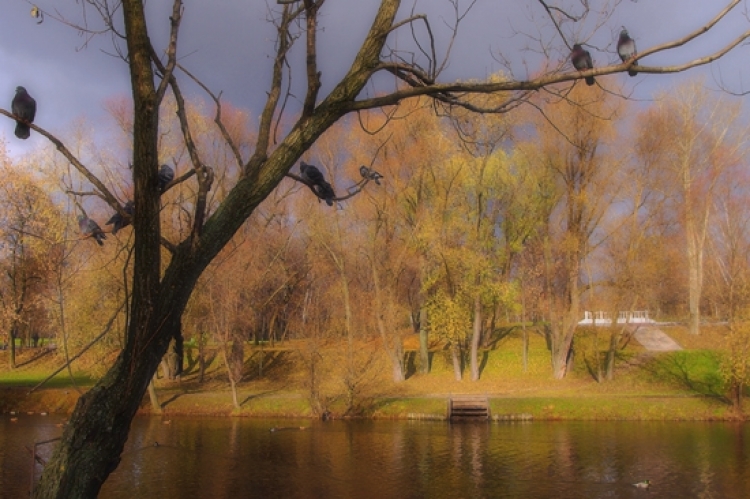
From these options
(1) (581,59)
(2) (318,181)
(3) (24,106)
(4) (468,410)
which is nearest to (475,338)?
(4) (468,410)

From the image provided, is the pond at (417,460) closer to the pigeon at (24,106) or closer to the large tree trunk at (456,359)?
the large tree trunk at (456,359)

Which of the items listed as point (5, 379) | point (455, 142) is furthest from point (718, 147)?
point (5, 379)

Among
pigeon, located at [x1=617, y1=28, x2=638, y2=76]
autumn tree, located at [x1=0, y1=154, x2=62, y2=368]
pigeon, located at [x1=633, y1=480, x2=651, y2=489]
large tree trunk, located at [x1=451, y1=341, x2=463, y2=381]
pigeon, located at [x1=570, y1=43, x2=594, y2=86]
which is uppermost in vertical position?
autumn tree, located at [x1=0, y1=154, x2=62, y2=368]

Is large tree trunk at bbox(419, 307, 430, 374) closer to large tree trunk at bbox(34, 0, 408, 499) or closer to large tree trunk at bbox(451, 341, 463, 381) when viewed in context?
large tree trunk at bbox(451, 341, 463, 381)

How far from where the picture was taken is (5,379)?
34.6 metres

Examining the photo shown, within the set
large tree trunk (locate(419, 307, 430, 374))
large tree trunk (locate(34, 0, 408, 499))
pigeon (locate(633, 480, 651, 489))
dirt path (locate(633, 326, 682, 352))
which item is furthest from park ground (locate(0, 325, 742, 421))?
large tree trunk (locate(34, 0, 408, 499))

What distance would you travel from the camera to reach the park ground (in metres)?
25.7

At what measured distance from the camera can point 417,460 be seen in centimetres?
1811

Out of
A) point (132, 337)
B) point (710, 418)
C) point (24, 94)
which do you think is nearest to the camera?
point (132, 337)

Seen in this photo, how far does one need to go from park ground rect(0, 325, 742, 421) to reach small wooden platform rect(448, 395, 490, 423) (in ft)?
1.36

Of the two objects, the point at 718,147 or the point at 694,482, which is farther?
the point at 718,147

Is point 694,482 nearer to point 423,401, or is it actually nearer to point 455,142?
point 423,401

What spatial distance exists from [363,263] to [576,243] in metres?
11.0

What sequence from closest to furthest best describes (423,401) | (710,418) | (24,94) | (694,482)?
1. (24,94)
2. (694,482)
3. (710,418)
4. (423,401)
